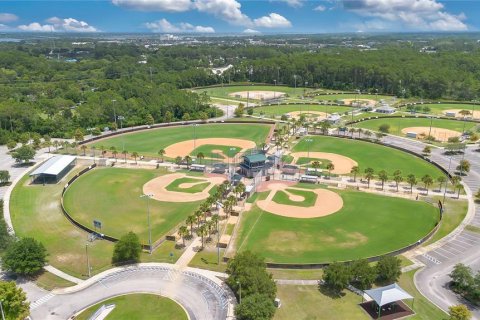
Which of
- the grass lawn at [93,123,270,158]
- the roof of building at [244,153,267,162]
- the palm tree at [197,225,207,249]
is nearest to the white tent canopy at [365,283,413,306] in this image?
the palm tree at [197,225,207,249]

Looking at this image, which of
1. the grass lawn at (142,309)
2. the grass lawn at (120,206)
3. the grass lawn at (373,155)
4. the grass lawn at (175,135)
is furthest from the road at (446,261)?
the grass lawn at (175,135)

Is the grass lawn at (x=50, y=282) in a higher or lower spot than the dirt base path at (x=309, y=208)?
lower

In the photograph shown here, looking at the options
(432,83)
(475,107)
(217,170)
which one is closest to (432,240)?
(217,170)

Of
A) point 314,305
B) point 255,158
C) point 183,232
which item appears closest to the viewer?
point 314,305

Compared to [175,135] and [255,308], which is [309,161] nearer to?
[175,135]

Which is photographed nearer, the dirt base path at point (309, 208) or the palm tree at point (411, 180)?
the dirt base path at point (309, 208)

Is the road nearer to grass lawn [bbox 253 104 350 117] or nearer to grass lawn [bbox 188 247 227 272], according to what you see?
grass lawn [bbox 188 247 227 272]

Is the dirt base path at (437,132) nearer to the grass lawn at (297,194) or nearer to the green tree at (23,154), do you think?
the grass lawn at (297,194)

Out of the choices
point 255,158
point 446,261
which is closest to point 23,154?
point 255,158
